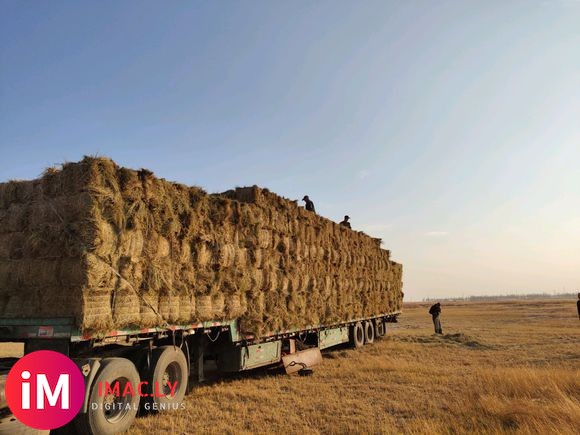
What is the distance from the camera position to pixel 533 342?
19.0 m

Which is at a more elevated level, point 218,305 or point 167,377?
point 218,305

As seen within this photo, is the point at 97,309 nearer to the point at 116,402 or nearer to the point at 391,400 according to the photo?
the point at 116,402

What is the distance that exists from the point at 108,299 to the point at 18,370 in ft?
4.54

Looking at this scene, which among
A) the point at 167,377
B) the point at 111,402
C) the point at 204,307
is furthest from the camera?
the point at 204,307

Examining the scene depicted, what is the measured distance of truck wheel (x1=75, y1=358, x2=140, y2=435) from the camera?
6.19m

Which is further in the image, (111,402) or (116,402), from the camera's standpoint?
(116,402)

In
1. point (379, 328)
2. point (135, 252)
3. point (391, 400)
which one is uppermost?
point (135, 252)

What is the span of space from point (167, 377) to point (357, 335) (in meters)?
11.9

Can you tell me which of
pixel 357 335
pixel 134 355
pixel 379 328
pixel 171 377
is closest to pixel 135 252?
pixel 134 355

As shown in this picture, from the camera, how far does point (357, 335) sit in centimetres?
1894

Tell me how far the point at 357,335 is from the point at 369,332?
1984mm

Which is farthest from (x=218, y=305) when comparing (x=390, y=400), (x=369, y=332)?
(x=369, y=332)

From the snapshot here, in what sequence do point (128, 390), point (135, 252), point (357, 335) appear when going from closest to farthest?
point (128, 390) → point (135, 252) → point (357, 335)

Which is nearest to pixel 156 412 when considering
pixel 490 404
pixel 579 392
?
pixel 490 404
